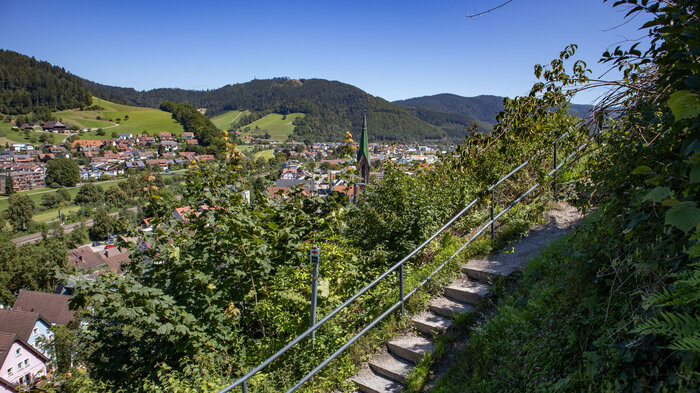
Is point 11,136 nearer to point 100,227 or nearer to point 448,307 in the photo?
point 100,227

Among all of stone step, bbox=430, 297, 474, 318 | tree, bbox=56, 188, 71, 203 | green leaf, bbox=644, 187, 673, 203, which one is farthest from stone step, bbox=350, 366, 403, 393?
tree, bbox=56, 188, 71, 203

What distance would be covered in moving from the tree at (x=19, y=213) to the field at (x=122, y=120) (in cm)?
6144

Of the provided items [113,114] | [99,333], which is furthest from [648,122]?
[113,114]

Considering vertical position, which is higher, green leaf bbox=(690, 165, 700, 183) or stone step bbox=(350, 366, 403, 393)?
green leaf bbox=(690, 165, 700, 183)

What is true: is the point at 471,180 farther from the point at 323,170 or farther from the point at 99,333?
the point at 99,333

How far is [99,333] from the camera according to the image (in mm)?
4109

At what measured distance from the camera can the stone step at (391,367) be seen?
12.6 feet

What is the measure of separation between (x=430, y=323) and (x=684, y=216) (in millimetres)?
3283

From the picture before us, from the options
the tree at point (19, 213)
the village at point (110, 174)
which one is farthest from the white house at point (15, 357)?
the tree at point (19, 213)

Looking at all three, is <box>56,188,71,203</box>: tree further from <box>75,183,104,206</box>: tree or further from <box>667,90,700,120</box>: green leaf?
<box>667,90,700,120</box>: green leaf

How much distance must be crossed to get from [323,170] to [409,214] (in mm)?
1561

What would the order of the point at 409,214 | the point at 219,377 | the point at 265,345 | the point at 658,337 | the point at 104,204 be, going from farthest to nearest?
the point at 104,204, the point at 409,214, the point at 265,345, the point at 219,377, the point at 658,337

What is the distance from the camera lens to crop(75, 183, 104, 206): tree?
77.4 m

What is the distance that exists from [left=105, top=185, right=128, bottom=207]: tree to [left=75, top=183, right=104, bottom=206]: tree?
94.7 inches
